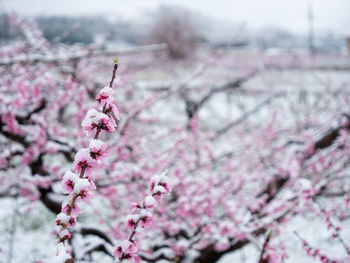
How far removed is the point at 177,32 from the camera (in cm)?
2223

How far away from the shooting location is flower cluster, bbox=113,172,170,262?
1.07 metres

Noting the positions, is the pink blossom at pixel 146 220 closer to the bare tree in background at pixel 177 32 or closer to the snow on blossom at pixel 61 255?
the snow on blossom at pixel 61 255

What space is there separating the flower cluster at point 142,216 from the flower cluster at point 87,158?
224 millimetres

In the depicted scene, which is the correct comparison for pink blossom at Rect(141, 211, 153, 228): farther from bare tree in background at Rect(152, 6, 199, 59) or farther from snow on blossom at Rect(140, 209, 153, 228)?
bare tree in background at Rect(152, 6, 199, 59)

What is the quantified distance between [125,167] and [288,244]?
2297mm

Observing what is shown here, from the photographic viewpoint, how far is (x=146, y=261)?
8.53 feet

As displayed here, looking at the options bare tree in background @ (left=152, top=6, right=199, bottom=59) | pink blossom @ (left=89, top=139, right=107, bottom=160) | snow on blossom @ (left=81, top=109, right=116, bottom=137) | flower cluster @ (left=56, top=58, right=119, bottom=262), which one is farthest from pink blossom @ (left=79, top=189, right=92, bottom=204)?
bare tree in background @ (left=152, top=6, right=199, bottom=59)

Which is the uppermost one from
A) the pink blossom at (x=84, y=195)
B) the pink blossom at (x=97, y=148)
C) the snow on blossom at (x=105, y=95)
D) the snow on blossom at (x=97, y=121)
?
the snow on blossom at (x=105, y=95)

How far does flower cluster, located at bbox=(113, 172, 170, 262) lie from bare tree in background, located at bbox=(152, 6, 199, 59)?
18.3 metres

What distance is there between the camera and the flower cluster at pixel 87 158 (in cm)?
90

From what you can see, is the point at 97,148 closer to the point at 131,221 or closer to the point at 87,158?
the point at 87,158

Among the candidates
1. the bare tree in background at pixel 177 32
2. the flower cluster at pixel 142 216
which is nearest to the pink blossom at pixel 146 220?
the flower cluster at pixel 142 216

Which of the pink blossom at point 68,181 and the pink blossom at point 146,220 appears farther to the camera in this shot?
the pink blossom at point 146,220

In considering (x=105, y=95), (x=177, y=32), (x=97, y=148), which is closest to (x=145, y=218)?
(x=97, y=148)
